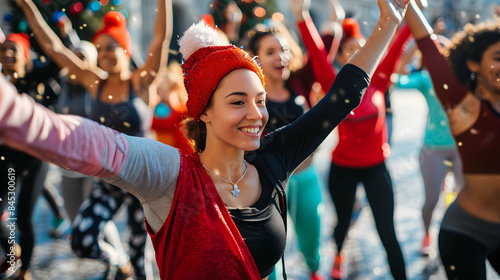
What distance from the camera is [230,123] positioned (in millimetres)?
1692

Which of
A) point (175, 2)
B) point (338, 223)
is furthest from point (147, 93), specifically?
point (175, 2)

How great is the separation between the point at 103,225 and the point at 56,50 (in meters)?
1.32

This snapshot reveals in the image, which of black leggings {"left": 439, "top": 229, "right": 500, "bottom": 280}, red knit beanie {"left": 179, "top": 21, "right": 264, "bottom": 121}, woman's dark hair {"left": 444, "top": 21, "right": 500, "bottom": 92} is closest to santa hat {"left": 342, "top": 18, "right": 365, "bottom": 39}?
woman's dark hair {"left": 444, "top": 21, "right": 500, "bottom": 92}

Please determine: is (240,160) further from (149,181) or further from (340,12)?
(340,12)

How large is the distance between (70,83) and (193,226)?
290cm

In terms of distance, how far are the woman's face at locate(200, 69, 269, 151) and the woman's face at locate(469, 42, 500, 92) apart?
4.41ft

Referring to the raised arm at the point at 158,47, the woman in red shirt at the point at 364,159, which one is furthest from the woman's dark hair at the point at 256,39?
the woman in red shirt at the point at 364,159

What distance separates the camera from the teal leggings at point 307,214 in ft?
11.8

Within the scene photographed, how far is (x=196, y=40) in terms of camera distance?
1.78 metres

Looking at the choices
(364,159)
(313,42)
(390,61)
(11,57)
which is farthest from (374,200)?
(11,57)

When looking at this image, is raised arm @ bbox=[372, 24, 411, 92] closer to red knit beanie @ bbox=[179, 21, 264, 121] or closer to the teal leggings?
the teal leggings

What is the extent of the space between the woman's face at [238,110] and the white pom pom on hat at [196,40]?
178 mm

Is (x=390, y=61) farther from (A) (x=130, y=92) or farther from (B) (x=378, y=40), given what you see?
(A) (x=130, y=92)

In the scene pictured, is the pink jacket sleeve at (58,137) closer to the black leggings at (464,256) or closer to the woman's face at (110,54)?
the black leggings at (464,256)
